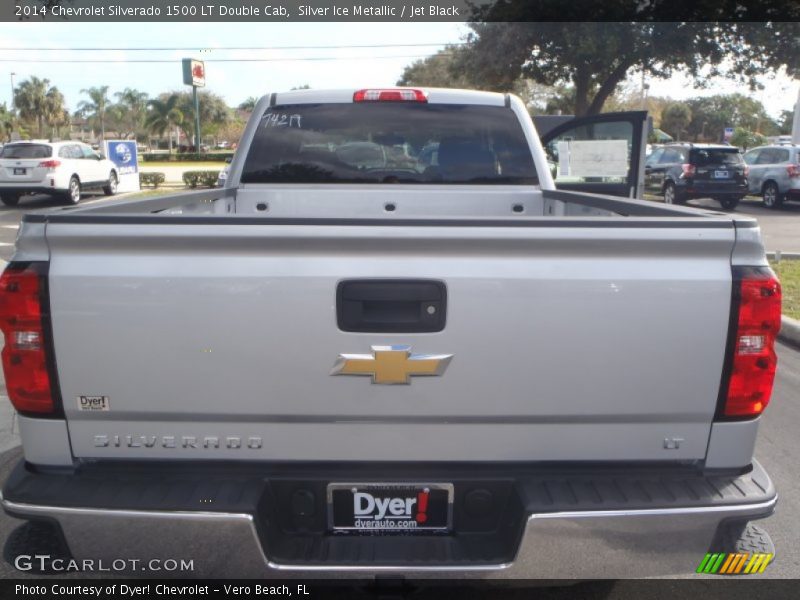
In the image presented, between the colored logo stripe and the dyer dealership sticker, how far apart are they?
191 cm

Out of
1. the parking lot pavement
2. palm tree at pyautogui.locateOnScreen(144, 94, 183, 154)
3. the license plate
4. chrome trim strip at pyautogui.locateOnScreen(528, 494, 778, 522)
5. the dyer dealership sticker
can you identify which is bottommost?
the parking lot pavement

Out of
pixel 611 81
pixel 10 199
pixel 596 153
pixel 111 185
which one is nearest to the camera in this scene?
pixel 596 153

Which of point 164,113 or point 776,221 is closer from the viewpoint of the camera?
point 776,221

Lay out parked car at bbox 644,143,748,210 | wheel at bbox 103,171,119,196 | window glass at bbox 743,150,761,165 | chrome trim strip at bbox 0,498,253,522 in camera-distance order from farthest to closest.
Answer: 1. wheel at bbox 103,171,119,196
2. window glass at bbox 743,150,761,165
3. parked car at bbox 644,143,748,210
4. chrome trim strip at bbox 0,498,253,522

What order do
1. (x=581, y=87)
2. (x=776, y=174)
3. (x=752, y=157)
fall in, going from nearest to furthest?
(x=776, y=174)
(x=752, y=157)
(x=581, y=87)

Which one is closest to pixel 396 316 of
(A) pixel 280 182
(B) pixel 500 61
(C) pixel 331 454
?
(C) pixel 331 454

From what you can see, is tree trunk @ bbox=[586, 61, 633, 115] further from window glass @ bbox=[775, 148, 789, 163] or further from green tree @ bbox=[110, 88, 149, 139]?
green tree @ bbox=[110, 88, 149, 139]

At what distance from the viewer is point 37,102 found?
245ft

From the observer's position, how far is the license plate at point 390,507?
7.48 ft

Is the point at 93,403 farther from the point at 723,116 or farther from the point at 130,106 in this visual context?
the point at 130,106

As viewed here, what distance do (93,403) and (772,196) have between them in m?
21.7

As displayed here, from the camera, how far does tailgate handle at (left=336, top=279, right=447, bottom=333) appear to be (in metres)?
2.16

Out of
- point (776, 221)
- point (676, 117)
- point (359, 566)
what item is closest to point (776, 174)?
point (776, 221)

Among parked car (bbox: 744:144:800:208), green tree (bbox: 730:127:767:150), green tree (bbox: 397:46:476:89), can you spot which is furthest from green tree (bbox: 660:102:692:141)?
parked car (bbox: 744:144:800:208)
